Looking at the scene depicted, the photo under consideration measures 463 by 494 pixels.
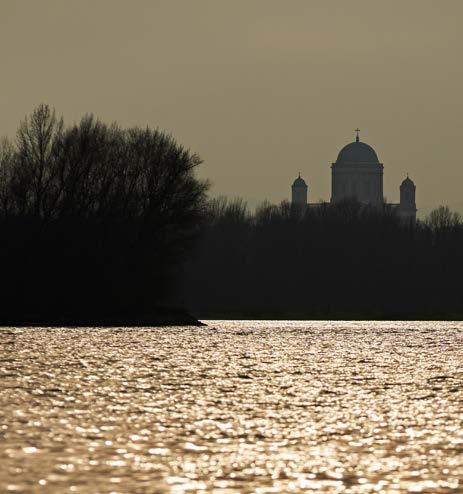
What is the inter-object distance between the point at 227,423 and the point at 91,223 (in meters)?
53.6

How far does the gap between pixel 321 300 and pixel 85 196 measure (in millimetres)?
58105

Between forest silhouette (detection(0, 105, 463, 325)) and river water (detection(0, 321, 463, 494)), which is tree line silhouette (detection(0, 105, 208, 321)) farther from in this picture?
river water (detection(0, 321, 463, 494))

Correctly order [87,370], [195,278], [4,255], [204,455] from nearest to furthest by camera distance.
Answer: [204,455]
[87,370]
[4,255]
[195,278]

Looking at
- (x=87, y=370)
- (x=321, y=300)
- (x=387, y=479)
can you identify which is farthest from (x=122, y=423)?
(x=321, y=300)

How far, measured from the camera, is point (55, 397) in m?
32.4

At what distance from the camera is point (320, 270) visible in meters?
141

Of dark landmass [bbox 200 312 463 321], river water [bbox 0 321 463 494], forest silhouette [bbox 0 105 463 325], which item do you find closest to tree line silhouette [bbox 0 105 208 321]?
forest silhouette [bbox 0 105 463 325]

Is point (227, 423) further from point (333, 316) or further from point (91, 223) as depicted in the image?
point (333, 316)

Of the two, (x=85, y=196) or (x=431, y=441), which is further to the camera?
(x=85, y=196)

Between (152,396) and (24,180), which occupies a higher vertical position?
(24,180)

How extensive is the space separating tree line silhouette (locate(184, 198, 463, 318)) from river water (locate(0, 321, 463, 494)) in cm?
7617

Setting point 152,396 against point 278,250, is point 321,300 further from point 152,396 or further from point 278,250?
point 152,396

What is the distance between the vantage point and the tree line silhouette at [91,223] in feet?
254

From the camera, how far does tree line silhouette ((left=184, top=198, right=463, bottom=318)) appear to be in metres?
131
